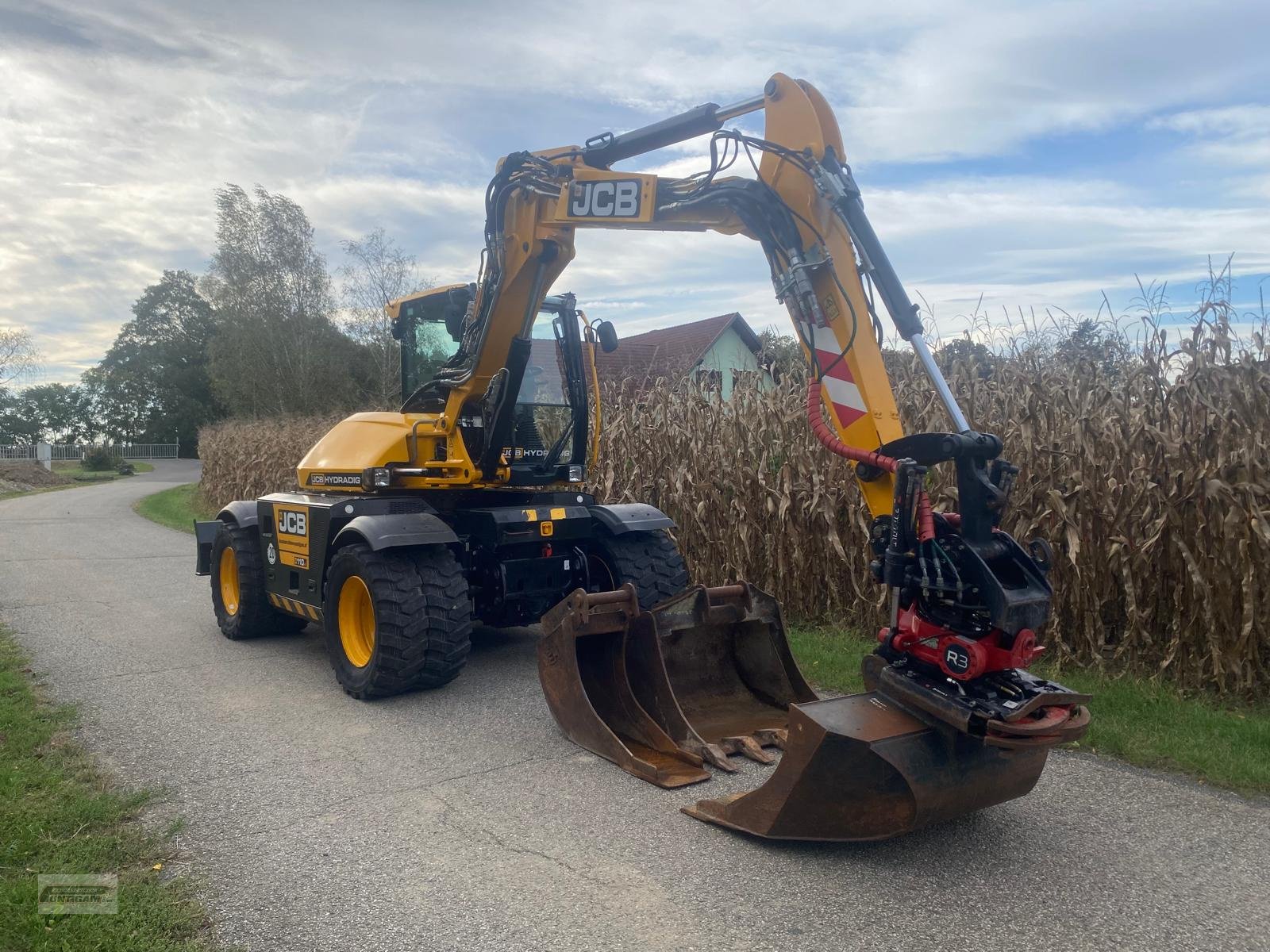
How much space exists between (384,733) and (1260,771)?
182 inches

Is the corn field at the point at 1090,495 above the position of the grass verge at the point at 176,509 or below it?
above

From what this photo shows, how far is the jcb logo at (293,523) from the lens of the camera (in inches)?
285

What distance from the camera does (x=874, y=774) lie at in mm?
3664

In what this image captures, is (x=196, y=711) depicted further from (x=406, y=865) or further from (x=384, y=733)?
(x=406, y=865)

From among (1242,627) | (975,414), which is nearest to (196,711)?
(975,414)

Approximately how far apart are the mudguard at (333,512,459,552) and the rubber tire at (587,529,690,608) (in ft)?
4.06

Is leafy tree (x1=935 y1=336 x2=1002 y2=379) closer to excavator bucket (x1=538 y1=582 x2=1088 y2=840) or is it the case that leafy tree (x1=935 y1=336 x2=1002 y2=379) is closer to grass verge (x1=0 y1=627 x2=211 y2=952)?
excavator bucket (x1=538 y1=582 x2=1088 y2=840)

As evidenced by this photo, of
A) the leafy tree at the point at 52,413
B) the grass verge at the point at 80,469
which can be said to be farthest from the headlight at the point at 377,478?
the leafy tree at the point at 52,413

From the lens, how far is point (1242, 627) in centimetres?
565

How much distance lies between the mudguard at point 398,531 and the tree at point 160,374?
56928 mm

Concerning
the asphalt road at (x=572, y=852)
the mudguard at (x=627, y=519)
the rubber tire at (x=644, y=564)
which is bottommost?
the asphalt road at (x=572, y=852)

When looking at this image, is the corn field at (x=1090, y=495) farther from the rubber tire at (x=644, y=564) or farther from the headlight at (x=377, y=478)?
the headlight at (x=377, y=478)

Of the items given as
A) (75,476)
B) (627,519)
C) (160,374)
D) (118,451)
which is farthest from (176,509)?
(160,374)

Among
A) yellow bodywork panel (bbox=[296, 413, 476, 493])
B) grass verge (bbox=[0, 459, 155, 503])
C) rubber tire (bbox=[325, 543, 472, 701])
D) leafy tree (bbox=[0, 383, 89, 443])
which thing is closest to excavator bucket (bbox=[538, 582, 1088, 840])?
rubber tire (bbox=[325, 543, 472, 701])
